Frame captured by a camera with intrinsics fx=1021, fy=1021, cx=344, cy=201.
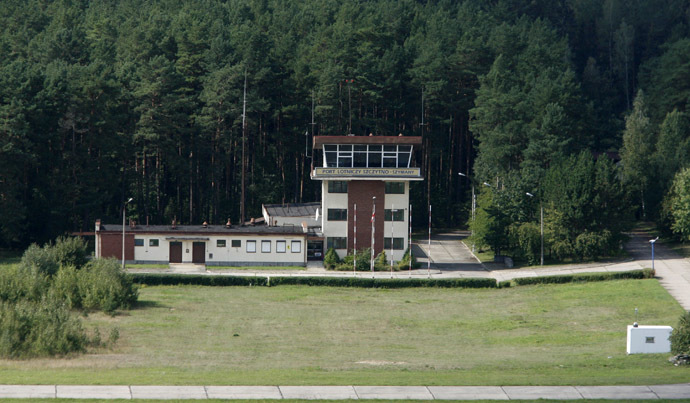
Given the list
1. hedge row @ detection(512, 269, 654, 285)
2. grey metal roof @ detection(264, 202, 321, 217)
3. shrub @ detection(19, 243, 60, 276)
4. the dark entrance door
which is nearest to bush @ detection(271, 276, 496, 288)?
hedge row @ detection(512, 269, 654, 285)

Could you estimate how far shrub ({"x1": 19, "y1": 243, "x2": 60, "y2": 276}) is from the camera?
6275cm

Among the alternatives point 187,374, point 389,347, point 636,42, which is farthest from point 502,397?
point 636,42

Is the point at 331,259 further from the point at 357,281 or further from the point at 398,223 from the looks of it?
the point at 357,281

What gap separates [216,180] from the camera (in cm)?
10162

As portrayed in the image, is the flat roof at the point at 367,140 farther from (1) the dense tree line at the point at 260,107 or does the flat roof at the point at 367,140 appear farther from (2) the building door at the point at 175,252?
(2) the building door at the point at 175,252

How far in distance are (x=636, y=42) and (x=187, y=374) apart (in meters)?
136

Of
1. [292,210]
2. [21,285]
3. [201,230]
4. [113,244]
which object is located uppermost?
[292,210]

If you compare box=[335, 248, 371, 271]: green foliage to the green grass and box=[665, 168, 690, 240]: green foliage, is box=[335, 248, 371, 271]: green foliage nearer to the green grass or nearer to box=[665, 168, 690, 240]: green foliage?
the green grass

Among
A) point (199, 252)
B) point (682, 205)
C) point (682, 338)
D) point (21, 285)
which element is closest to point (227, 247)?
point (199, 252)

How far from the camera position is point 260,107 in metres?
99.3

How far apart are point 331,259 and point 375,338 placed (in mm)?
27842

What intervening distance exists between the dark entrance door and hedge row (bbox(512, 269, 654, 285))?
2489 centimetres

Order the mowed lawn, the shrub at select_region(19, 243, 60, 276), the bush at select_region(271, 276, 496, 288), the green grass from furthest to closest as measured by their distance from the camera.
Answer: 1. the green grass
2. the bush at select_region(271, 276, 496, 288)
3. the shrub at select_region(19, 243, 60, 276)
4. the mowed lawn

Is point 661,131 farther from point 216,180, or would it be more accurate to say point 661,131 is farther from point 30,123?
point 30,123
